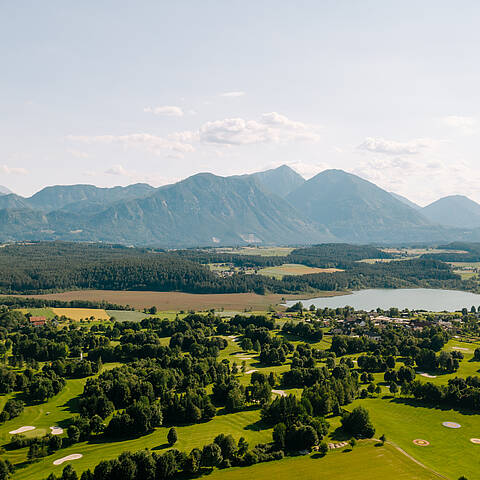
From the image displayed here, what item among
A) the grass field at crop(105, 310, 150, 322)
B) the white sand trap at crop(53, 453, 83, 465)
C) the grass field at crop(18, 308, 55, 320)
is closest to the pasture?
the white sand trap at crop(53, 453, 83, 465)

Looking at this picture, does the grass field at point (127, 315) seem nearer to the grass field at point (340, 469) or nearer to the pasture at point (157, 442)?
the pasture at point (157, 442)

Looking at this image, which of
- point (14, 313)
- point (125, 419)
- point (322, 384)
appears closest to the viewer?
point (125, 419)

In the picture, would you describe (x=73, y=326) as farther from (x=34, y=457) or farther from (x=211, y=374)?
(x=34, y=457)

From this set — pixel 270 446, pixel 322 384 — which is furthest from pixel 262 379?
pixel 270 446

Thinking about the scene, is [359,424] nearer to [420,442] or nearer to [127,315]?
[420,442]

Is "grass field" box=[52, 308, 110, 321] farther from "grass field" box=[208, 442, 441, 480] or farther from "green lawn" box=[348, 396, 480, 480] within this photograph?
"grass field" box=[208, 442, 441, 480]

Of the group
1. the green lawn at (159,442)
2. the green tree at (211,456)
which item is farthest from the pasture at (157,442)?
the green tree at (211,456)
